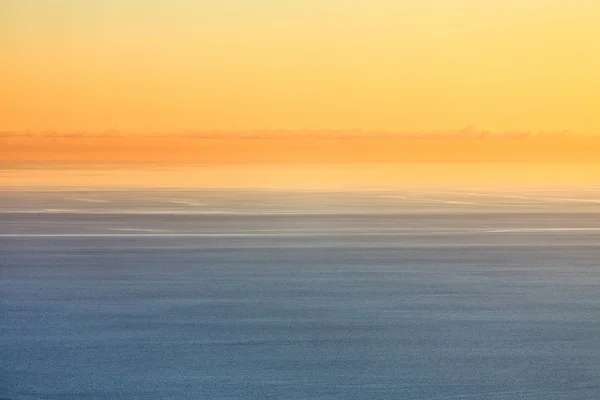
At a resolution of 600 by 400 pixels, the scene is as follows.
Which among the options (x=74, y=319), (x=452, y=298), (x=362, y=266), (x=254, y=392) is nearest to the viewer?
(x=254, y=392)

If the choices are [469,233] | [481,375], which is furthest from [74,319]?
[469,233]

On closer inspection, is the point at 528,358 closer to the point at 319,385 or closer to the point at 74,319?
the point at 319,385

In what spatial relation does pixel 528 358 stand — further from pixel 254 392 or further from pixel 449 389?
pixel 254 392

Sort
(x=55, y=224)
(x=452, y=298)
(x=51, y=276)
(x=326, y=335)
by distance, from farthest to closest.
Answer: (x=55, y=224) < (x=51, y=276) < (x=452, y=298) < (x=326, y=335)

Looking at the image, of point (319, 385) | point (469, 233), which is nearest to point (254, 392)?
point (319, 385)

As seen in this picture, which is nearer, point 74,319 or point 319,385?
point 319,385

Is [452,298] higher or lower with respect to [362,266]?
higher

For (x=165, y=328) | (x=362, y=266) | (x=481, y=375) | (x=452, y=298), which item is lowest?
(x=362, y=266)
